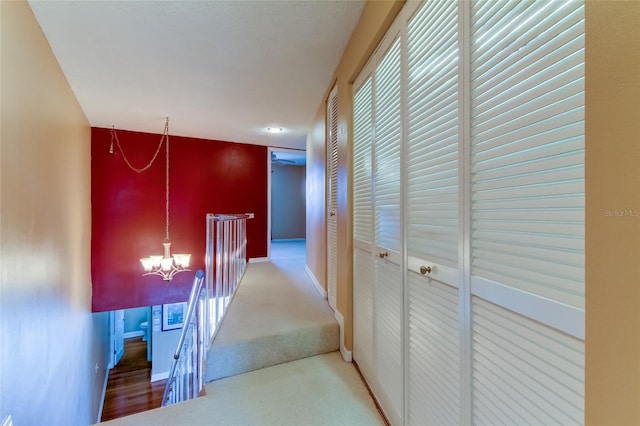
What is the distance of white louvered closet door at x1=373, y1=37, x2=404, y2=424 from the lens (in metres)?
1.29

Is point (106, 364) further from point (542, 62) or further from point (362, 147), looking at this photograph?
point (542, 62)

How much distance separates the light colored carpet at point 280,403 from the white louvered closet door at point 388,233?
0.72 feet

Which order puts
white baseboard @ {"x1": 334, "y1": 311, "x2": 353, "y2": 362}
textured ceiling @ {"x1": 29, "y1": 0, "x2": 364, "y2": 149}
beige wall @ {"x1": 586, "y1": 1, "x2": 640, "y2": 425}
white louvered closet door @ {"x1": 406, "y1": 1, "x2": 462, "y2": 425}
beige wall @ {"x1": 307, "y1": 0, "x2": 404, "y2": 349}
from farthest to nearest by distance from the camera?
1. white baseboard @ {"x1": 334, "y1": 311, "x2": 353, "y2": 362}
2. textured ceiling @ {"x1": 29, "y1": 0, "x2": 364, "y2": 149}
3. beige wall @ {"x1": 307, "y1": 0, "x2": 404, "y2": 349}
4. white louvered closet door @ {"x1": 406, "y1": 1, "x2": 462, "y2": 425}
5. beige wall @ {"x1": 586, "y1": 1, "x2": 640, "y2": 425}

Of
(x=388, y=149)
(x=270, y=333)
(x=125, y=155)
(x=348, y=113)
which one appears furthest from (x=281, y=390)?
(x=125, y=155)

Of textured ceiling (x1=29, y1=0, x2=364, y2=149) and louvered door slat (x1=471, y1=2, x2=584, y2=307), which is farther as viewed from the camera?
textured ceiling (x1=29, y1=0, x2=364, y2=149)

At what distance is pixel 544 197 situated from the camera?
0.61 meters

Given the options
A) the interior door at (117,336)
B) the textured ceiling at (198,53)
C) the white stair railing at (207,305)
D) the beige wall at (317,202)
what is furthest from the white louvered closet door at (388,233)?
the interior door at (117,336)

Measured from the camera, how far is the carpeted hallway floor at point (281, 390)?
4.77 ft

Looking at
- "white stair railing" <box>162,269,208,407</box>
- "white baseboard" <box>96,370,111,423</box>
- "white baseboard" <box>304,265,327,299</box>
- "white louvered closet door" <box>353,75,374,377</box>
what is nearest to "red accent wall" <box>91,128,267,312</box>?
"white baseboard" <box>304,265,327,299</box>

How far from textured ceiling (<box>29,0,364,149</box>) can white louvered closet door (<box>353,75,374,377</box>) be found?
0.56 meters

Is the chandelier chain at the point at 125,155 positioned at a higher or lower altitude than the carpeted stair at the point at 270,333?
higher

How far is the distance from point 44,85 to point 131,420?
2320 millimetres

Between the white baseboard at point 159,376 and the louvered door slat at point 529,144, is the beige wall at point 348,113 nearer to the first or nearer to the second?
the louvered door slat at point 529,144

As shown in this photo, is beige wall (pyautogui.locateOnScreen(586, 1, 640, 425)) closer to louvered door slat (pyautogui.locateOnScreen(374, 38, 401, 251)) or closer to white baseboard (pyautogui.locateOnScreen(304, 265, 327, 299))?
louvered door slat (pyautogui.locateOnScreen(374, 38, 401, 251))
